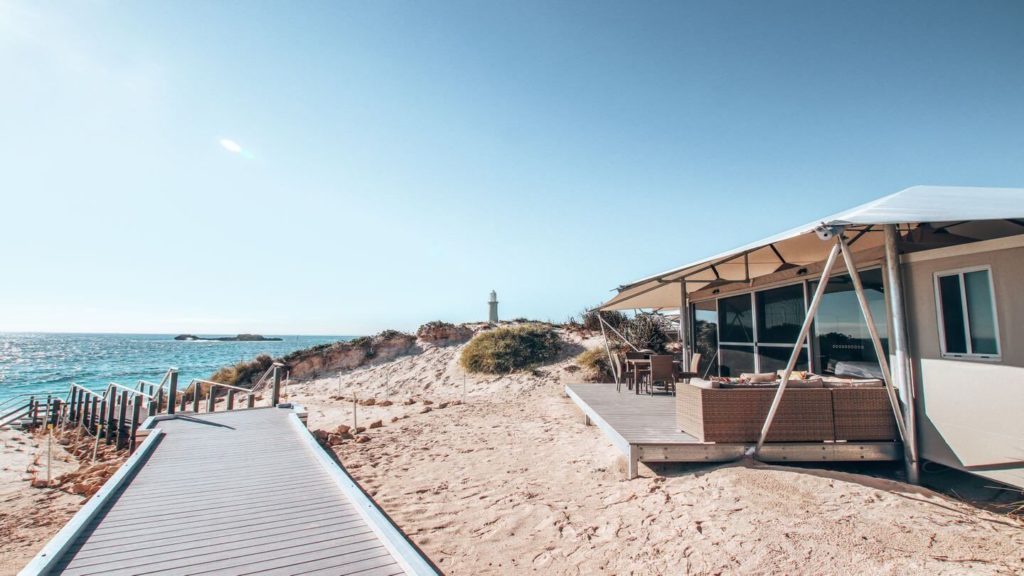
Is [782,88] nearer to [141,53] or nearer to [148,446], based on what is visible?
[141,53]

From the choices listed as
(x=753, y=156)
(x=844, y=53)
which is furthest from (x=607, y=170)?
(x=844, y=53)

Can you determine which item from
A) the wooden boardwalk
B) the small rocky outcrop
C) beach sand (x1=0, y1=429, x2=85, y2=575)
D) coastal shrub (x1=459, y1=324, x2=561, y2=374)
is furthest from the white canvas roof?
the small rocky outcrop

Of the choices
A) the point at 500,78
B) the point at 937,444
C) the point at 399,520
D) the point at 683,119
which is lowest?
the point at 399,520

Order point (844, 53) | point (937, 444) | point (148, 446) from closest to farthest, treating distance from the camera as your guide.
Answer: point (937, 444), point (148, 446), point (844, 53)

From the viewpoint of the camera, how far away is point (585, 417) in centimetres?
858

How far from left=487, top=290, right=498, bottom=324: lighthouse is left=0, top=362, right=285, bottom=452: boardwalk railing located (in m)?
9.74

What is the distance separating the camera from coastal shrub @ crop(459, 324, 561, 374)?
15.3 metres

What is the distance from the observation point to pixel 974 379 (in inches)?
159

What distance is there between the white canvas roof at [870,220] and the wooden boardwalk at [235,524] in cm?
437

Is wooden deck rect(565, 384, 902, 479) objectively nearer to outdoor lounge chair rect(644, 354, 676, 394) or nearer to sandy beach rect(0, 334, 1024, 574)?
sandy beach rect(0, 334, 1024, 574)

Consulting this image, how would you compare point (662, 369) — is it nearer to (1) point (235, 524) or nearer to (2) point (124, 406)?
(1) point (235, 524)

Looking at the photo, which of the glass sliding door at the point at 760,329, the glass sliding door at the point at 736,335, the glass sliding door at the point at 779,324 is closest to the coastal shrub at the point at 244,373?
the glass sliding door at the point at 736,335

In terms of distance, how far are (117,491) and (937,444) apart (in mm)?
7883

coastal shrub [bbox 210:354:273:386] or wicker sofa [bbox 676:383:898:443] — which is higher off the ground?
wicker sofa [bbox 676:383:898:443]
